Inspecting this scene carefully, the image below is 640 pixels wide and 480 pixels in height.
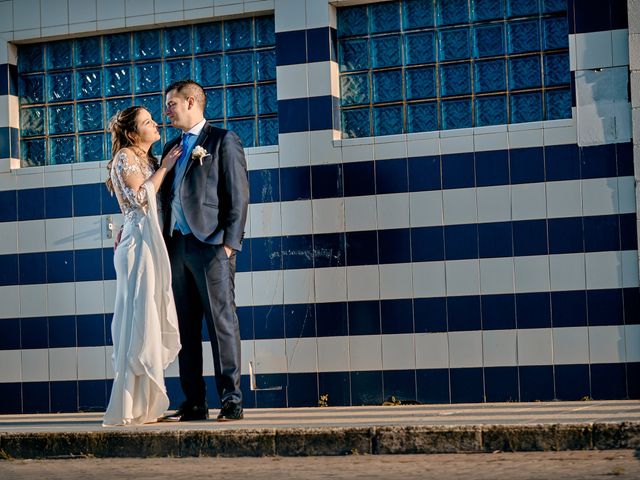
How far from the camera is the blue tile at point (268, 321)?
411 inches

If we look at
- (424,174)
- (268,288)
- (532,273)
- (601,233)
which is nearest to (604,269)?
(601,233)

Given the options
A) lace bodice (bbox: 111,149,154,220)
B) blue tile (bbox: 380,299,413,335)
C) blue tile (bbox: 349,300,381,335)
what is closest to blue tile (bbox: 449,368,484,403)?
blue tile (bbox: 380,299,413,335)

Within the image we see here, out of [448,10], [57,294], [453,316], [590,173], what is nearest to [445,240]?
[453,316]

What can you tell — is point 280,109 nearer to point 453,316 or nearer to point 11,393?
point 453,316

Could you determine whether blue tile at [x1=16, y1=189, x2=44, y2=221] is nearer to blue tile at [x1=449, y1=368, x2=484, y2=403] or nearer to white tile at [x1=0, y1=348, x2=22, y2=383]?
white tile at [x1=0, y1=348, x2=22, y2=383]

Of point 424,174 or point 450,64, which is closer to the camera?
point 424,174

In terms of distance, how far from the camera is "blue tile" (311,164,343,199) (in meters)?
10.3

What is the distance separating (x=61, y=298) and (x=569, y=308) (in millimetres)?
4424

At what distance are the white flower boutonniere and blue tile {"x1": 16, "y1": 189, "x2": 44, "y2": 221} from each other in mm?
3151

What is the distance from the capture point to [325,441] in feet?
24.1

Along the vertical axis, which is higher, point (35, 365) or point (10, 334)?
point (10, 334)

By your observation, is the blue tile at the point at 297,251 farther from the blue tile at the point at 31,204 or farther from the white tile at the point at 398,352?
the blue tile at the point at 31,204

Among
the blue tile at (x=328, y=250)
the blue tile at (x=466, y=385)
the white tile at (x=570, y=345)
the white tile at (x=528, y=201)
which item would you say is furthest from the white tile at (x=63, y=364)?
the white tile at (x=570, y=345)

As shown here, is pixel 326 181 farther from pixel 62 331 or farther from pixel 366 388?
pixel 62 331
